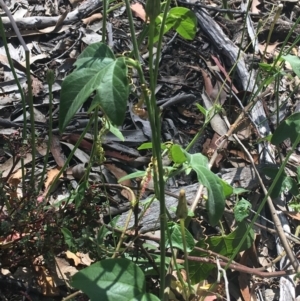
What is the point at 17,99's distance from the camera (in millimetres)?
2660

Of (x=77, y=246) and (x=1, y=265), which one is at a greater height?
(x=77, y=246)

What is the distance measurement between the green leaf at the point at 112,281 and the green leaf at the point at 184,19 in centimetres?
75

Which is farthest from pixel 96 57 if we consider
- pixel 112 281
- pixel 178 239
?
pixel 178 239

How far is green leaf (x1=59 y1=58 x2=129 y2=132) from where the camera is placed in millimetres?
1228

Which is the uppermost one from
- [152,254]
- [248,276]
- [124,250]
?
[124,250]

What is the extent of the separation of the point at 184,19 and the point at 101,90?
27.1 inches

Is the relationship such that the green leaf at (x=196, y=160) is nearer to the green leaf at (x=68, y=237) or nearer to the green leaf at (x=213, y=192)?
the green leaf at (x=213, y=192)

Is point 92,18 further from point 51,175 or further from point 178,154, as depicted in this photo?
point 178,154

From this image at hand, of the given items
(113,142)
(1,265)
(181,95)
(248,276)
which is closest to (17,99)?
(113,142)

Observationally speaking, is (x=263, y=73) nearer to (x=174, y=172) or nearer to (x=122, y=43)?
(x=122, y=43)

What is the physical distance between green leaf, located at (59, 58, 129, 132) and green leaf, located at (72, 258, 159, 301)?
0.45 meters

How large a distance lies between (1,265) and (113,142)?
2.75 feet

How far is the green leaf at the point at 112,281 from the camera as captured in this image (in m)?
1.52

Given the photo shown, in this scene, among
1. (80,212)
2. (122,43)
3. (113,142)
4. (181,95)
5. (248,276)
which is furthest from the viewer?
(122,43)
